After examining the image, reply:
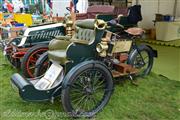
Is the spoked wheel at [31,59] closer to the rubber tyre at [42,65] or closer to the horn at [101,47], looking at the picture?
the rubber tyre at [42,65]

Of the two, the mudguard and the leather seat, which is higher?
the leather seat

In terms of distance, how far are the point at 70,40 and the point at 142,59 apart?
1.45m

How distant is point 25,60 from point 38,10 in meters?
10.0

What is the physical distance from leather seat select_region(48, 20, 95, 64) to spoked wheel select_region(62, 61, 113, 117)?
1.13ft

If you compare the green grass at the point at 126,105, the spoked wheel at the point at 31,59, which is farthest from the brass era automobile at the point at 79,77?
the spoked wheel at the point at 31,59

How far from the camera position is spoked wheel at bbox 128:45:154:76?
4.01 metres

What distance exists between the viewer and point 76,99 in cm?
300

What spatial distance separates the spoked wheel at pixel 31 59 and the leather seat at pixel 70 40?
58 cm

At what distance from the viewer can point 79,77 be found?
9.08ft

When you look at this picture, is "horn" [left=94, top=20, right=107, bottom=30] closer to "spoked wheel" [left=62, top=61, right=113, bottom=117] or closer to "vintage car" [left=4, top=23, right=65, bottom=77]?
"spoked wheel" [left=62, top=61, right=113, bottom=117]

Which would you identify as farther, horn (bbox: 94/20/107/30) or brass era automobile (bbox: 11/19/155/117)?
horn (bbox: 94/20/107/30)

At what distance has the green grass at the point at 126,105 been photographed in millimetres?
2961

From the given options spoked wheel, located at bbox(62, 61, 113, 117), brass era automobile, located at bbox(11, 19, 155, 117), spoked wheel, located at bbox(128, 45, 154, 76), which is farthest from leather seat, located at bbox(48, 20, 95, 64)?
spoked wheel, located at bbox(128, 45, 154, 76)

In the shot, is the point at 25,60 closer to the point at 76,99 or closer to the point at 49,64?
the point at 49,64
